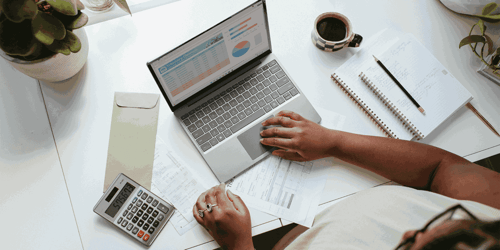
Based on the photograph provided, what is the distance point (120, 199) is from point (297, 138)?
1.74 feet

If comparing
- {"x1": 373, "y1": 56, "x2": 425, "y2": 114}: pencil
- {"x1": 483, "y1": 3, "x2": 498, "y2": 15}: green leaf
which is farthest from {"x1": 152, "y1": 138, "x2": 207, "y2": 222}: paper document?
{"x1": 483, "y1": 3, "x2": 498, "y2": 15}: green leaf

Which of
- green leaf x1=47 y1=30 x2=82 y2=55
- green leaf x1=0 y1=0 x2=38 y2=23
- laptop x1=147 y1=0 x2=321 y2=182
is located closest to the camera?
green leaf x1=0 y1=0 x2=38 y2=23

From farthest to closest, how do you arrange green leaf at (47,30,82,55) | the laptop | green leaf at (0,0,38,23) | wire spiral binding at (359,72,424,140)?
wire spiral binding at (359,72,424,140) → the laptop → green leaf at (47,30,82,55) → green leaf at (0,0,38,23)

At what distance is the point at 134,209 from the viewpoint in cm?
78

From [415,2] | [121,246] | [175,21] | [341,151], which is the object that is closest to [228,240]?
[121,246]

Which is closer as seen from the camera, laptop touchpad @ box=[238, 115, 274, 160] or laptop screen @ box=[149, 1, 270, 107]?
laptop screen @ box=[149, 1, 270, 107]

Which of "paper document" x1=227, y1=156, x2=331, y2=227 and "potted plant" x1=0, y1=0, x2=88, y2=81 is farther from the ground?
"potted plant" x1=0, y1=0, x2=88, y2=81

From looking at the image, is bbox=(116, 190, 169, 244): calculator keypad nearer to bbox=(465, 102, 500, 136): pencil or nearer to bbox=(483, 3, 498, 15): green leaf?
bbox=(465, 102, 500, 136): pencil

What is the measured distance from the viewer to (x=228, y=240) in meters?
0.77

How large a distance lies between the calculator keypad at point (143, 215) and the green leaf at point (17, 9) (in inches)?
19.2

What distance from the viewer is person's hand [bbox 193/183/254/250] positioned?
0.76 meters

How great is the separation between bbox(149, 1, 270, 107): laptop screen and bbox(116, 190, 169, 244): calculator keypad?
11.2 inches

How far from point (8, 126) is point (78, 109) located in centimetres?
19

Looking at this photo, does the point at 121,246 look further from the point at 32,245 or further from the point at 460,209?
the point at 460,209
